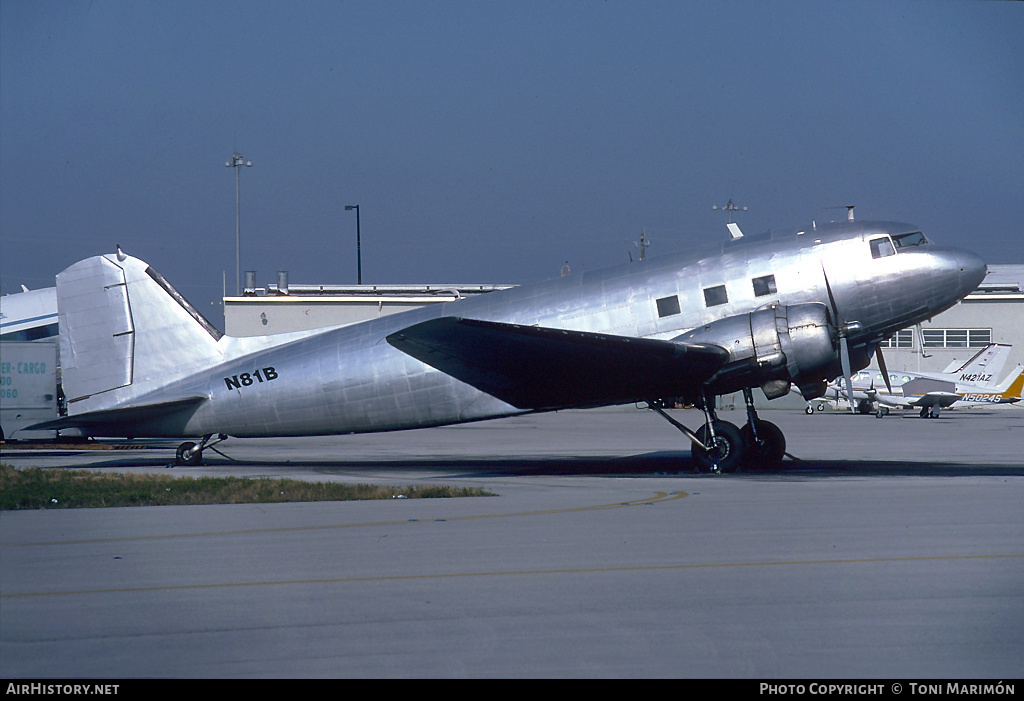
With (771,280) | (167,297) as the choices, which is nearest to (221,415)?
(167,297)

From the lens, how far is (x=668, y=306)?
18.5 metres

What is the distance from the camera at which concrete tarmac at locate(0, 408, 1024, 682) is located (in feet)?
18.7

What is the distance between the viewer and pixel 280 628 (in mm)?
6426

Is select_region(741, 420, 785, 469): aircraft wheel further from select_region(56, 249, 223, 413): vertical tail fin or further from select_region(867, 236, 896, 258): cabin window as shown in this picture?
select_region(56, 249, 223, 413): vertical tail fin

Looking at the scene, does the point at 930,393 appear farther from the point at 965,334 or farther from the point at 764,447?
the point at 764,447

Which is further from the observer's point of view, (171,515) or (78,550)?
(171,515)

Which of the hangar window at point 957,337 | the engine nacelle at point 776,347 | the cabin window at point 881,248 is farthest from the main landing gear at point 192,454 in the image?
the hangar window at point 957,337

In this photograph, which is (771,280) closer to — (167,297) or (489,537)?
(489,537)

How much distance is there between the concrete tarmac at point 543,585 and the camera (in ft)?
18.7

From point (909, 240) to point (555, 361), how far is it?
7.35 m

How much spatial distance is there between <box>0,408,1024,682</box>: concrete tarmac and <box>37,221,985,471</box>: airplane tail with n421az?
9.16 ft

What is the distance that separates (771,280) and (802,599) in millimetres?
11687

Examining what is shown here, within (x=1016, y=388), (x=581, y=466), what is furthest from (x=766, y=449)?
(x=1016, y=388)
